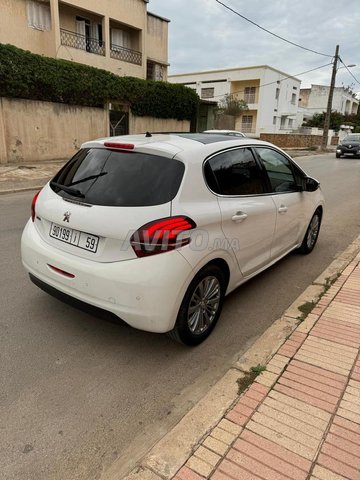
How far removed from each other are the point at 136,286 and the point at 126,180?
0.81 meters

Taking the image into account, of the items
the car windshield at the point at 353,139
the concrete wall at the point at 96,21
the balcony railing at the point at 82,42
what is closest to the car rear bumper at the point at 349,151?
the car windshield at the point at 353,139

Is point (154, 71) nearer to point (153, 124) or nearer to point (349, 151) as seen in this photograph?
point (153, 124)

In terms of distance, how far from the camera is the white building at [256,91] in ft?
154

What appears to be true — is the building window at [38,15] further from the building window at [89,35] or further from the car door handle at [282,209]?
the car door handle at [282,209]

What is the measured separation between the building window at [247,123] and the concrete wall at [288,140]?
44.5 ft

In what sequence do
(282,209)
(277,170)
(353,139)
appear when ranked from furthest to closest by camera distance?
(353,139), (277,170), (282,209)

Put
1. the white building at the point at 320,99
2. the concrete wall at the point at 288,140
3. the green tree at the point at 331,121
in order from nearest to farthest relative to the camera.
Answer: the concrete wall at the point at 288,140 < the green tree at the point at 331,121 < the white building at the point at 320,99

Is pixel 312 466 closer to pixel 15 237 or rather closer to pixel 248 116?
pixel 15 237

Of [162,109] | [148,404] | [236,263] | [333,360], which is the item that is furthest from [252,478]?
[162,109]

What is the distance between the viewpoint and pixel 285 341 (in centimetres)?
303

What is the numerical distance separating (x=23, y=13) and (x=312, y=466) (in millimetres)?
21113

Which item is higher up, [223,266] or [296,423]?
[223,266]

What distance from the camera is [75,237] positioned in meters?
2.83

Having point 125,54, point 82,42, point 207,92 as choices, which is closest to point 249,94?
point 207,92
